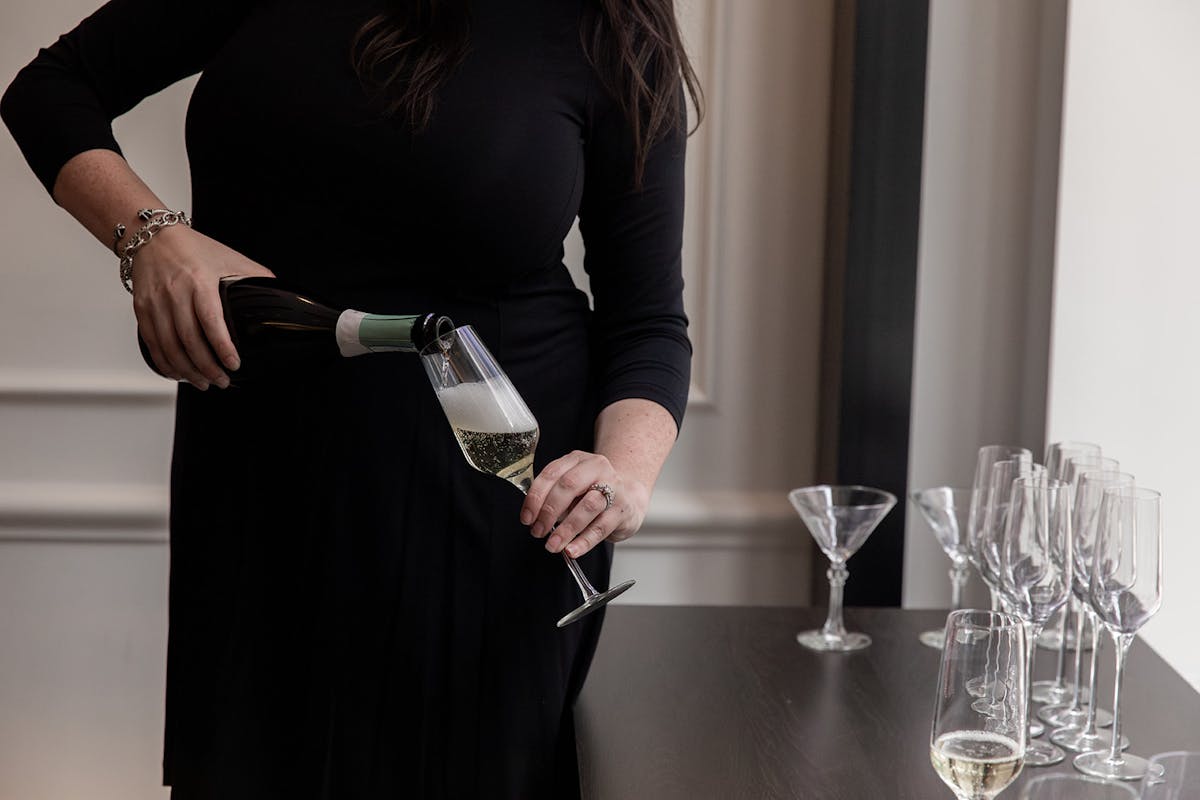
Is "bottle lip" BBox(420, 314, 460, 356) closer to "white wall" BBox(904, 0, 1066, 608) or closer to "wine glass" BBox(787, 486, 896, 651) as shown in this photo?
"wine glass" BBox(787, 486, 896, 651)

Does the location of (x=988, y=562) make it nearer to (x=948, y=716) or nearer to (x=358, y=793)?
(x=948, y=716)

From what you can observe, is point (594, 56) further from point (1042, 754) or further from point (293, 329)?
point (1042, 754)

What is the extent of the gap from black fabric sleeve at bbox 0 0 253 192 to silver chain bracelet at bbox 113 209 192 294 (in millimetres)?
93

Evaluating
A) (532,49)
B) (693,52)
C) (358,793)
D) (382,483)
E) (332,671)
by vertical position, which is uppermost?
(693,52)

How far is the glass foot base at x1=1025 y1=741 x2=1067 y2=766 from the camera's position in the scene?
1106 mm

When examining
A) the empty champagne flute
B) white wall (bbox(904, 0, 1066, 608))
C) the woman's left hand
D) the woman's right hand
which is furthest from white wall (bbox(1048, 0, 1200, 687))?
the woman's right hand

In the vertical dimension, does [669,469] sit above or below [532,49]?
below

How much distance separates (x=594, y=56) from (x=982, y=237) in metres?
0.86

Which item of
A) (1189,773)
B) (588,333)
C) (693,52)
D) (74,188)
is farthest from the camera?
(693,52)

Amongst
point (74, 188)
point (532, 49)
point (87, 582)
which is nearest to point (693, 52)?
point (532, 49)

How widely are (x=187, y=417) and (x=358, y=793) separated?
1.19ft

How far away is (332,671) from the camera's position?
3.53 feet

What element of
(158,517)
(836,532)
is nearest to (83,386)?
(158,517)

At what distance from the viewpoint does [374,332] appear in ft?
3.07
